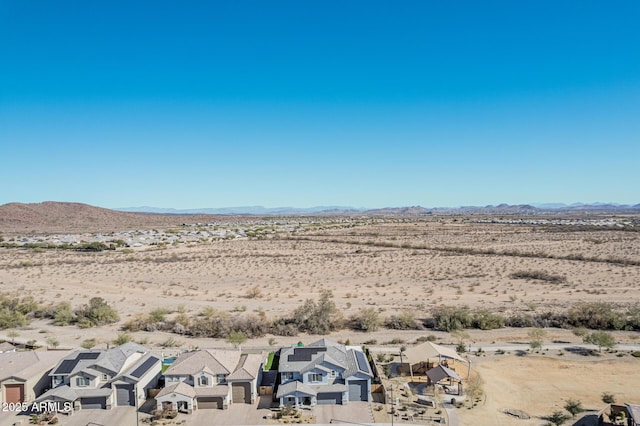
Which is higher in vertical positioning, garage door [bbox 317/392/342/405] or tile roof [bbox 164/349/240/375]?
tile roof [bbox 164/349/240/375]

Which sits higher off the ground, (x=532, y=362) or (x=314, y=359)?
(x=314, y=359)

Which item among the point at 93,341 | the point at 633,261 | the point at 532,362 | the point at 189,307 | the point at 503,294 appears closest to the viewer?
the point at 532,362

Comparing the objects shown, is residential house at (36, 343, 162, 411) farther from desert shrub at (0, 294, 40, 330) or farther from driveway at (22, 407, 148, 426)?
desert shrub at (0, 294, 40, 330)

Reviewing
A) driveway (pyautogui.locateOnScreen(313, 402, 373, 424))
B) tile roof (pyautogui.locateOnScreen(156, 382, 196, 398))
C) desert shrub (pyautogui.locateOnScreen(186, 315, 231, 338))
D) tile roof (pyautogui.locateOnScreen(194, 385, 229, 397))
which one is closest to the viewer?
driveway (pyautogui.locateOnScreen(313, 402, 373, 424))

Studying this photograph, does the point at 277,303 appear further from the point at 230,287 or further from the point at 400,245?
the point at 400,245

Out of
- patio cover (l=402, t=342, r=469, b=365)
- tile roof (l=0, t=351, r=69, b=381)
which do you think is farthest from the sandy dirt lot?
tile roof (l=0, t=351, r=69, b=381)

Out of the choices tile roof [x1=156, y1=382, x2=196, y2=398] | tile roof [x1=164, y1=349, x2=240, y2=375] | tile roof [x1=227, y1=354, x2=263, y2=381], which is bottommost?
tile roof [x1=156, y1=382, x2=196, y2=398]

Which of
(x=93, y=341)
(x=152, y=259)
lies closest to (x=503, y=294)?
(x=93, y=341)
